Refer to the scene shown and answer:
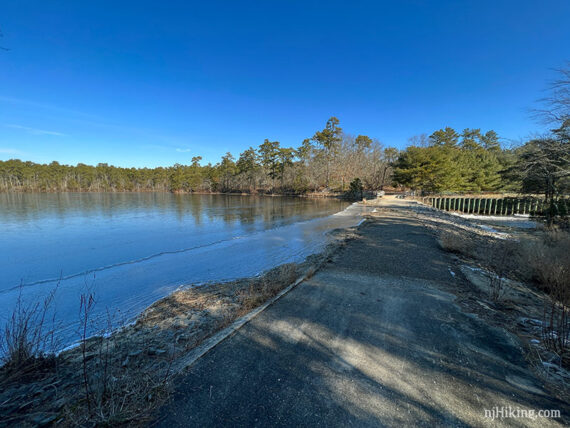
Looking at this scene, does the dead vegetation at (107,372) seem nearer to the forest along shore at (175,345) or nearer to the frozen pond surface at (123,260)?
the forest along shore at (175,345)

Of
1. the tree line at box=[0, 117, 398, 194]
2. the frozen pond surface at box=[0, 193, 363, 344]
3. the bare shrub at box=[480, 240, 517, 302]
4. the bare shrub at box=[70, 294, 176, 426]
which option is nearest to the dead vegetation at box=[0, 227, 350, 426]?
the bare shrub at box=[70, 294, 176, 426]

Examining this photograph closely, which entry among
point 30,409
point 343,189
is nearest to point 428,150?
point 343,189

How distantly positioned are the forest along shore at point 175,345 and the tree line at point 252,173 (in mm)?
47496

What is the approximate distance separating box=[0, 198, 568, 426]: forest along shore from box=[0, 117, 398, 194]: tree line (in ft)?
156

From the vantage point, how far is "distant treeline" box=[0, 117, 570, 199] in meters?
12.0

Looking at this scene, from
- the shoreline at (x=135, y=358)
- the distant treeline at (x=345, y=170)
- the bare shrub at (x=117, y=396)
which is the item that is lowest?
the shoreline at (x=135, y=358)

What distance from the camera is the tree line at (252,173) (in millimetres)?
61594

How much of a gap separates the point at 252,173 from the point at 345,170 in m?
30.1

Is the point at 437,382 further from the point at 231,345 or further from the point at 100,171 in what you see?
the point at 100,171

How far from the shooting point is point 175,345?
378 centimetres

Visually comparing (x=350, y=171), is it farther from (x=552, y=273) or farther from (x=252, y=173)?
(x=552, y=273)

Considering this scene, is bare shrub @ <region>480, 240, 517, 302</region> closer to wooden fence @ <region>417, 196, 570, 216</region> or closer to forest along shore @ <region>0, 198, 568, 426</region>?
forest along shore @ <region>0, 198, 568, 426</region>

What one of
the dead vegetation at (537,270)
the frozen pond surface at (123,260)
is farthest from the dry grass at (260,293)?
the dead vegetation at (537,270)

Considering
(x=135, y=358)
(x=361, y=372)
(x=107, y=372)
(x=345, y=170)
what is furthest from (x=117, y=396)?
(x=345, y=170)
